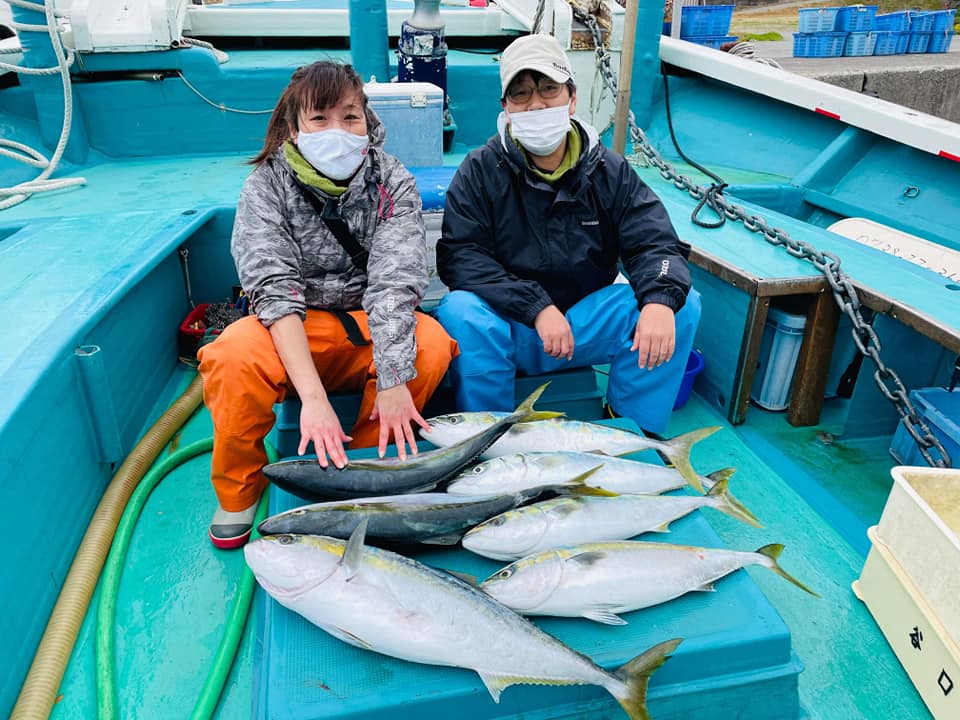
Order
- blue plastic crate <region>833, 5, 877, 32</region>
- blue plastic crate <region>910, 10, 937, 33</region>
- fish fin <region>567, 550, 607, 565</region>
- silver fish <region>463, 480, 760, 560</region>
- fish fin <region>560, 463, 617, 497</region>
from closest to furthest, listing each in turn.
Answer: fish fin <region>567, 550, 607, 565</region> → silver fish <region>463, 480, 760, 560</region> → fish fin <region>560, 463, 617, 497</region> → blue plastic crate <region>833, 5, 877, 32</region> → blue plastic crate <region>910, 10, 937, 33</region>

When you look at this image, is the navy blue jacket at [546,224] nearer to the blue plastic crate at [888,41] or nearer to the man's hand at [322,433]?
the man's hand at [322,433]

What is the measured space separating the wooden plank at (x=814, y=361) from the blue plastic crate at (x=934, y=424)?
37 cm

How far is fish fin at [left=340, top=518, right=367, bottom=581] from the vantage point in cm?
168

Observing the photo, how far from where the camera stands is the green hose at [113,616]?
1.89m

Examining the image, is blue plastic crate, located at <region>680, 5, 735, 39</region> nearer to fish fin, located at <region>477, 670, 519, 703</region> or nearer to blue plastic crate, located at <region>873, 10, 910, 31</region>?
blue plastic crate, located at <region>873, 10, 910, 31</region>

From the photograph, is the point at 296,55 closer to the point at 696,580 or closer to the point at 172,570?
the point at 172,570

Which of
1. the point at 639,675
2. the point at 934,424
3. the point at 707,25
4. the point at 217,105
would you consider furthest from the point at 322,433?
the point at 707,25

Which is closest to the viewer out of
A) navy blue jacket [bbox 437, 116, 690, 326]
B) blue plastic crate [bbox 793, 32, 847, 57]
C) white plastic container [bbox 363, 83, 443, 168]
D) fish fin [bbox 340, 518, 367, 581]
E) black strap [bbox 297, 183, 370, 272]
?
fish fin [bbox 340, 518, 367, 581]

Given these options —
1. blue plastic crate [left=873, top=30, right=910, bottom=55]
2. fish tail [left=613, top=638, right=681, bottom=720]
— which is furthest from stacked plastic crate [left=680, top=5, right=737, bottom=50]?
fish tail [left=613, top=638, right=681, bottom=720]

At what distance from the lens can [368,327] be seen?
2.51 metres

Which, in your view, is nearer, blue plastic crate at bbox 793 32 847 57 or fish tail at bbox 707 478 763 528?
fish tail at bbox 707 478 763 528

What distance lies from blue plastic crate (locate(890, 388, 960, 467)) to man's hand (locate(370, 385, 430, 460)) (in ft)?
6.65

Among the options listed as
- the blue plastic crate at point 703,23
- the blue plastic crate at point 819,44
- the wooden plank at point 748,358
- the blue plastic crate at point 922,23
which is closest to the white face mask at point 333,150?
the wooden plank at point 748,358

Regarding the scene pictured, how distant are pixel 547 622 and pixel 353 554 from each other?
521 mm
